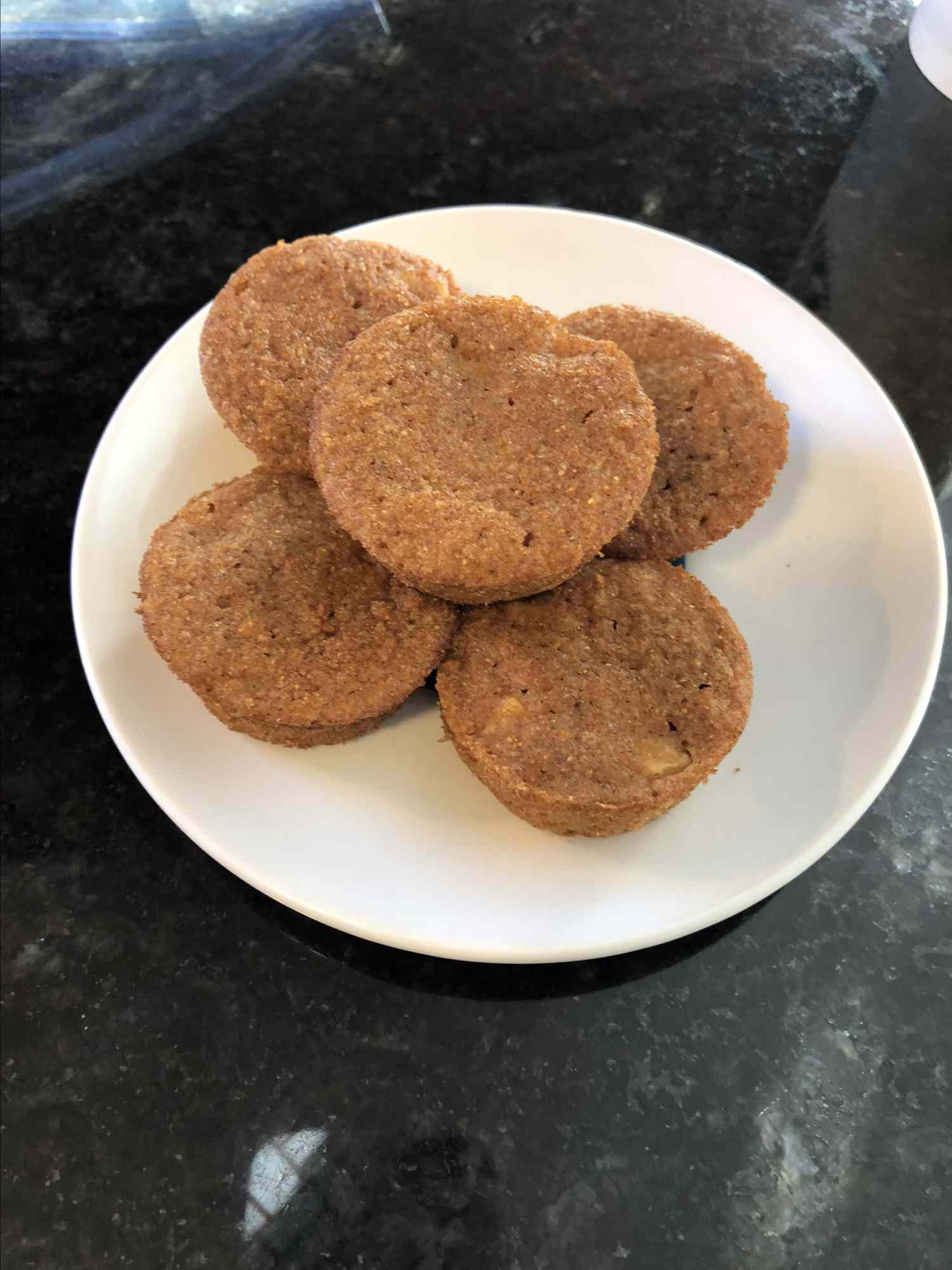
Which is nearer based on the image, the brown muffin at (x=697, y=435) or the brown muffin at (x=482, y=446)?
the brown muffin at (x=482, y=446)

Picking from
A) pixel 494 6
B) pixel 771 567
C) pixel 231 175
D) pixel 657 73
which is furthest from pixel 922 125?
pixel 231 175

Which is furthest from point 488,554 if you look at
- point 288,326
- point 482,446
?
point 288,326

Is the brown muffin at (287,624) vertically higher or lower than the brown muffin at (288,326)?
lower

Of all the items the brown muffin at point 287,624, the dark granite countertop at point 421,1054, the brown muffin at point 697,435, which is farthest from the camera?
the brown muffin at point 697,435

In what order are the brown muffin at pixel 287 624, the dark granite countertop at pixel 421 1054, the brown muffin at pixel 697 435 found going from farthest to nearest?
the brown muffin at pixel 697 435
the brown muffin at pixel 287 624
the dark granite countertop at pixel 421 1054

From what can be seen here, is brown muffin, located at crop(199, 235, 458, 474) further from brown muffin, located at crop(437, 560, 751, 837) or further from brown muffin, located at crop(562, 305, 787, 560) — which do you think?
brown muffin, located at crop(437, 560, 751, 837)

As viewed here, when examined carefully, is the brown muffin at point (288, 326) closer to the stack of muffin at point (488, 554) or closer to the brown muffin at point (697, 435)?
the stack of muffin at point (488, 554)

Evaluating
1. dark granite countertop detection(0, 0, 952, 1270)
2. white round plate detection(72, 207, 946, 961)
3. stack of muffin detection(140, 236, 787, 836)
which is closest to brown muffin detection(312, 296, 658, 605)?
stack of muffin detection(140, 236, 787, 836)

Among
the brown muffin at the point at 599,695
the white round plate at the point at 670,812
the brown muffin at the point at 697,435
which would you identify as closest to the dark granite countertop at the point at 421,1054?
the white round plate at the point at 670,812
